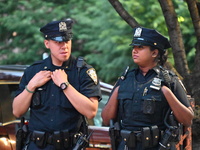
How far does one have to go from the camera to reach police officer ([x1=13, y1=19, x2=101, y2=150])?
13.7ft

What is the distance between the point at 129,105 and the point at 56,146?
682mm

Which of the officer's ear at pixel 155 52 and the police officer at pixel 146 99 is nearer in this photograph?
the police officer at pixel 146 99

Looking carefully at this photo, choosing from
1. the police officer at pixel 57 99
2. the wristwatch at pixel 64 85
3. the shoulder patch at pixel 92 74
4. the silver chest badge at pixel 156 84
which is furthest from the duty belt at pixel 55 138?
the silver chest badge at pixel 156 84

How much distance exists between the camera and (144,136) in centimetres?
407

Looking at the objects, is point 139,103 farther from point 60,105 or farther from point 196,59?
point 196,59

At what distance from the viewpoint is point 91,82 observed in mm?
4211

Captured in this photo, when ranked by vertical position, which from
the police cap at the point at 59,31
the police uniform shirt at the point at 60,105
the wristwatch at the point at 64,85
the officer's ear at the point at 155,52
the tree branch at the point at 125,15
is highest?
the tree branch at the point at 125,15

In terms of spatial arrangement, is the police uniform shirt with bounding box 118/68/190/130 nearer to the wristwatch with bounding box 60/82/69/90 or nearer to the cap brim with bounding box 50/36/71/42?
the wristwatch with bounding box 60/82/69/90

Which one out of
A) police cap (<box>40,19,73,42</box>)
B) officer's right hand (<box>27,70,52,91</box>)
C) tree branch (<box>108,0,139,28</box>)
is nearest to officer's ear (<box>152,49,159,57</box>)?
police cap (<box>40,19,73,42</box>)

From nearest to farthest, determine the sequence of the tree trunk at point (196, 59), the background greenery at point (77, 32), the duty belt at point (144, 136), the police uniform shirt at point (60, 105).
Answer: the duty belt at point (144, 136), the police uniform shirt at point (60, 105), the tree trunk at point (196, 59), the background greenery at point (77, 32)

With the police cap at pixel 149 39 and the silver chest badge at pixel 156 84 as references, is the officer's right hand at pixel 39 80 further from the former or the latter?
the silver chest badge at pixel 156 84

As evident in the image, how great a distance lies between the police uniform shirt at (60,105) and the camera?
418 cm

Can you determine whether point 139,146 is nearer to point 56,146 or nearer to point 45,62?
point 56,146

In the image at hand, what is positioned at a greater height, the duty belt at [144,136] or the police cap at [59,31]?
the police cap at [59,31]
